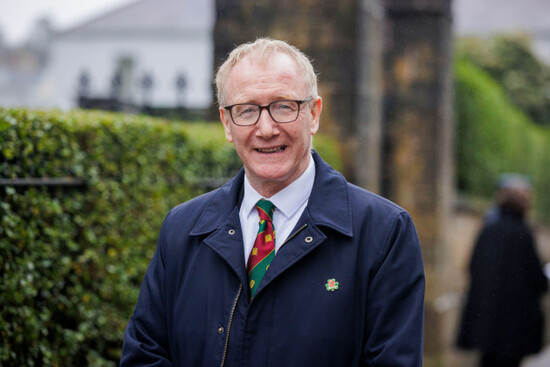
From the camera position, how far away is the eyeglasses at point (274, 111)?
8.17 ft

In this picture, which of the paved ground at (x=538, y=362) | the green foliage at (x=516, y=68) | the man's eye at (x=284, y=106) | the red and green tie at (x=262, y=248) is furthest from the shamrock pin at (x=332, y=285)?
the green foliage at (x=516, y=68)

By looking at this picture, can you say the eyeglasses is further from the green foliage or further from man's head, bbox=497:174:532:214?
the green foliage

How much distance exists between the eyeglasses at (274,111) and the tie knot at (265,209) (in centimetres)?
28

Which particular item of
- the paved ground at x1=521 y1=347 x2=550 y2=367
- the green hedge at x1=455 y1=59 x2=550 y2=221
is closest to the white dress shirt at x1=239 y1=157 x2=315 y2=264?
the paved ground at x1=521 y1=347 x2=550 y2=367

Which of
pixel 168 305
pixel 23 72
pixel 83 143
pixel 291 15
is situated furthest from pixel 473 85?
pixel 23 72

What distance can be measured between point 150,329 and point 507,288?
5722 millimetres

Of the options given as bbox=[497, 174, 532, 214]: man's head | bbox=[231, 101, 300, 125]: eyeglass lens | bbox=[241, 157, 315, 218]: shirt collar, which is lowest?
bbox=[497, 174, 532, 214]: man's head

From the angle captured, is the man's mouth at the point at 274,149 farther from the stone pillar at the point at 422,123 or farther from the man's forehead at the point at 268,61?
the stone pillar at the point at 422,123

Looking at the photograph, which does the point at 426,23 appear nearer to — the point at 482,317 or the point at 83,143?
the point at 482,317

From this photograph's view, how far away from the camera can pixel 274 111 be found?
2.50 meters

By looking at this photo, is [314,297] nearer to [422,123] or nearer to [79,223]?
[79,223]

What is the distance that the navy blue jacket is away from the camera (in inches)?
91.7

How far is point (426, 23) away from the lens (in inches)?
448

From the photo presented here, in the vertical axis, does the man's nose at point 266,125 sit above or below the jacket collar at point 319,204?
above
